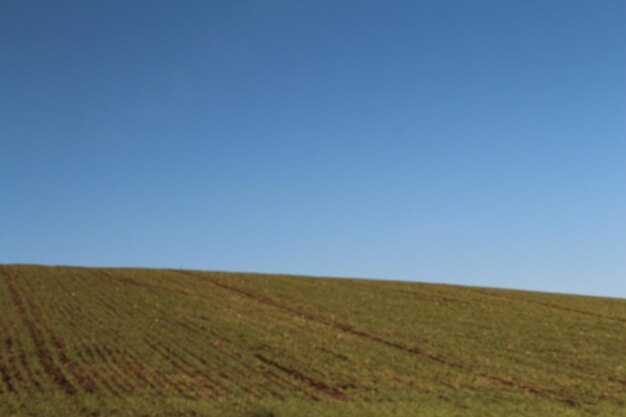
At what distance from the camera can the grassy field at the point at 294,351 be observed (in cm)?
2512

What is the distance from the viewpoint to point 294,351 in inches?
1314

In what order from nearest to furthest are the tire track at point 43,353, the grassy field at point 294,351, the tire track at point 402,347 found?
the grassy field at point 294,351 → the tire track at point 43,353 → the tire track at point 402,347

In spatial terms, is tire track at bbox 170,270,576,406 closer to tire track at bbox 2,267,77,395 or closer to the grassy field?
the grassy field

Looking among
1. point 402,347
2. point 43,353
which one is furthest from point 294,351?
point 43,353

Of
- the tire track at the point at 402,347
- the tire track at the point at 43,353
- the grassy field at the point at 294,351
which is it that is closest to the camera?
the grassy field at the point at 294,351

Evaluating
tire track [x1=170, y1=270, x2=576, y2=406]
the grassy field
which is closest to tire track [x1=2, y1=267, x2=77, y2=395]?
the grassy field

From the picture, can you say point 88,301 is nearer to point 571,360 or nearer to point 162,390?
point 162,390

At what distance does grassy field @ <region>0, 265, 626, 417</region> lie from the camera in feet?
82.4

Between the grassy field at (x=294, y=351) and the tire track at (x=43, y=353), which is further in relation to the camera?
the tire track at (x=43, y=353)

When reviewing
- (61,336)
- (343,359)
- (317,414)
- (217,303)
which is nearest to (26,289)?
(217,303)

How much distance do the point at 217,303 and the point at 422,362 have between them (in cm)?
1791

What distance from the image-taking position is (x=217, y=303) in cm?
4681

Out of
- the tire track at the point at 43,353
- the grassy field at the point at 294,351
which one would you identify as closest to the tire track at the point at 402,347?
the grassy field at the point at 294,351

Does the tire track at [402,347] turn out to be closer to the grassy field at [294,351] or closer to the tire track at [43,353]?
the grassy field at [294,351]
